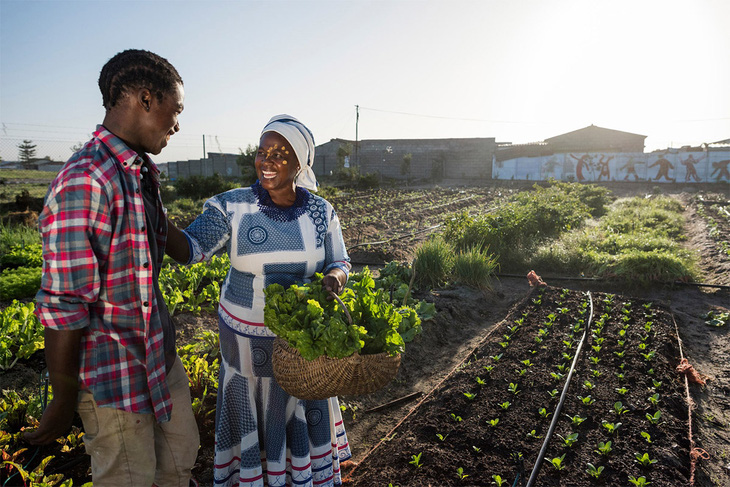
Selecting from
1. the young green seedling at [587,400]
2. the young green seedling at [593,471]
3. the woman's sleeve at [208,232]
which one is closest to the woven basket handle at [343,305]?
the woman's sleeve at [208,232]

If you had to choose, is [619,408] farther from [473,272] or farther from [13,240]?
[13,240]

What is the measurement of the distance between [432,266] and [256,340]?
4.84 meters

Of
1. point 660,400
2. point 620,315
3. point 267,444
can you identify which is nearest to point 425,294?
point 620,315

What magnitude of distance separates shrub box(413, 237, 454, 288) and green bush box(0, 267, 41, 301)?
4.78m

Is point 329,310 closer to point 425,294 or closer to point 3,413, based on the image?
point 3,413

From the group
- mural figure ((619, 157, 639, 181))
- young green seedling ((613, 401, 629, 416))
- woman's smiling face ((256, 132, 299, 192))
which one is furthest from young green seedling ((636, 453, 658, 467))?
mural figure ((619, 157, 639, 181))

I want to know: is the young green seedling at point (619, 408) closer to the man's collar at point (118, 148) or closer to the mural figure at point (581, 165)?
the man's collar at point (118, 148)

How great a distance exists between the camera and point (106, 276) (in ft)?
4.43

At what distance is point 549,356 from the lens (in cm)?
443

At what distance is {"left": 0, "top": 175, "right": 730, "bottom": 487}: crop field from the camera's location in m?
2.78

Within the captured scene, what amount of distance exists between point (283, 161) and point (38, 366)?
2846 mm

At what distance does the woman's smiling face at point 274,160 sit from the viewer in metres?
2.04

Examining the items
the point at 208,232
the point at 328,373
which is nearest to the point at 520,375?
the point at 328,373

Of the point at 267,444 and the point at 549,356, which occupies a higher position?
the point at 267,444
